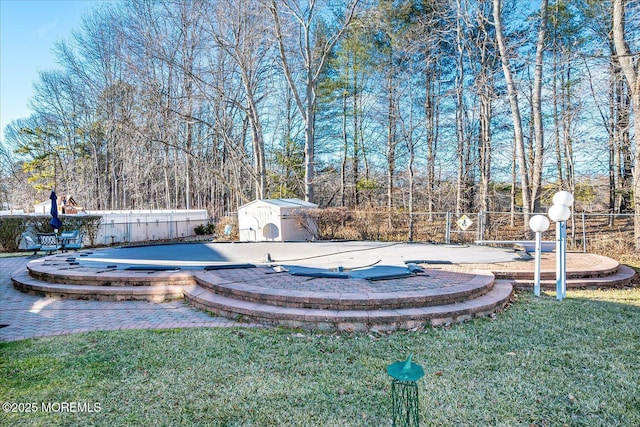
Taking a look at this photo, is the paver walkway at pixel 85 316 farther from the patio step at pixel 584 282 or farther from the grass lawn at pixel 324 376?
the patio step at pixel 584 282

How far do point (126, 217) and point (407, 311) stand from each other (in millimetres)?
13558

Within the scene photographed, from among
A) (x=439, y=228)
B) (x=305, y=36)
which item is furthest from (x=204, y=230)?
(x=439, y=228)

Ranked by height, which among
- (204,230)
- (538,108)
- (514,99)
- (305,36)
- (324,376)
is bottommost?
(324,376)

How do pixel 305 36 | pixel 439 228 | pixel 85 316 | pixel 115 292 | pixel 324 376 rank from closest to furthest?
pixel 324 376
pixel 85 316
pixel 115 292
pixel 439 228
pixel 305 36

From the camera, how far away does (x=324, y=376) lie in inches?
101

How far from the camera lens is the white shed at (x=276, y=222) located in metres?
10.5

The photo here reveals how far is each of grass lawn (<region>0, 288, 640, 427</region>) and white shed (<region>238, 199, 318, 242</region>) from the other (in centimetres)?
711

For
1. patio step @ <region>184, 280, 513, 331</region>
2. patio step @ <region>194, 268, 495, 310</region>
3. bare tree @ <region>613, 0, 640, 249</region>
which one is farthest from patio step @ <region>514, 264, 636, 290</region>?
bare tree @ <region>613, 0, 640, 249</region>

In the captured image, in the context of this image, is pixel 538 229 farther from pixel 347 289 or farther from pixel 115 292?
pixel 115 292

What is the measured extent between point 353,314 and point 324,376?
1024 millimetres

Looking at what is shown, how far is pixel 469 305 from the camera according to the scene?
3.89 m

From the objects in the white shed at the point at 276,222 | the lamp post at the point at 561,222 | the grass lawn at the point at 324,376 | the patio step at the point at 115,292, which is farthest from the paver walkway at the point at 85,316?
the white shed at the point at 276,222

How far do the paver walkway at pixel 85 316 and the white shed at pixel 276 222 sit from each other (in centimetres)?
599

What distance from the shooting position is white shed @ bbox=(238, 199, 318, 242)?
34.6ft
